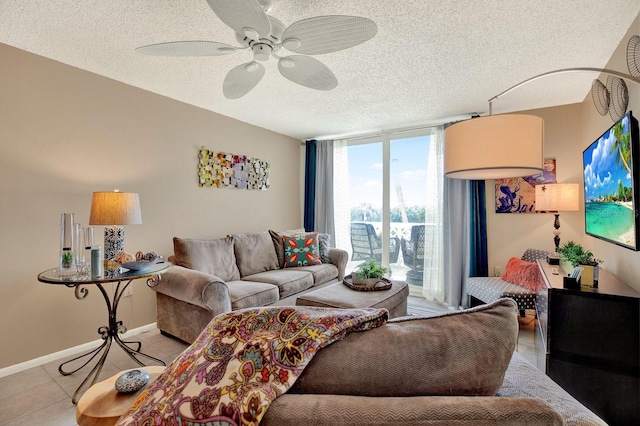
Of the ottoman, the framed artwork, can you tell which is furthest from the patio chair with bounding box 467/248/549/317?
the ottoman

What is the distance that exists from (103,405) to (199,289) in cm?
125

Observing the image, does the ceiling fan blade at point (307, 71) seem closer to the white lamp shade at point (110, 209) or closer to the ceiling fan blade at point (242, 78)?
the ceiling fan blade at point (242, 78)

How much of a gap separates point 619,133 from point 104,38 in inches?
136

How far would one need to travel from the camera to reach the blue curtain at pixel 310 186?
4.99 metres

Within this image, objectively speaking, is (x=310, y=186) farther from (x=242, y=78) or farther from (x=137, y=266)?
(x=137, y=266)

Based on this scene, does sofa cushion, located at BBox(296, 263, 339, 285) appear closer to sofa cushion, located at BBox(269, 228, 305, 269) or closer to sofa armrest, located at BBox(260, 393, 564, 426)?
sofa cushion, located at BBox(269, 228, 305, 269)

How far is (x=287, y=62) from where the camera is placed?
187 centimetres

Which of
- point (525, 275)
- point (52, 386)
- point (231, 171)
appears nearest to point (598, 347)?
point (525, 275)

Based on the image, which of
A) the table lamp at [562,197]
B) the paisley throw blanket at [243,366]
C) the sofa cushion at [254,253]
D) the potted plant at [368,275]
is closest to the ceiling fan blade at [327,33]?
the paisley throw blanket at [243,366]

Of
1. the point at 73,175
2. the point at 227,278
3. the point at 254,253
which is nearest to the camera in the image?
the point at 73,175

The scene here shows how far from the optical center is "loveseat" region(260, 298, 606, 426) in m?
0.55

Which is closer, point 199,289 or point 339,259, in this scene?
point 199,289

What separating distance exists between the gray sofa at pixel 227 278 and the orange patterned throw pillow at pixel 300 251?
0.07 metres

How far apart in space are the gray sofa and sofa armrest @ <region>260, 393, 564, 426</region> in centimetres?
198
